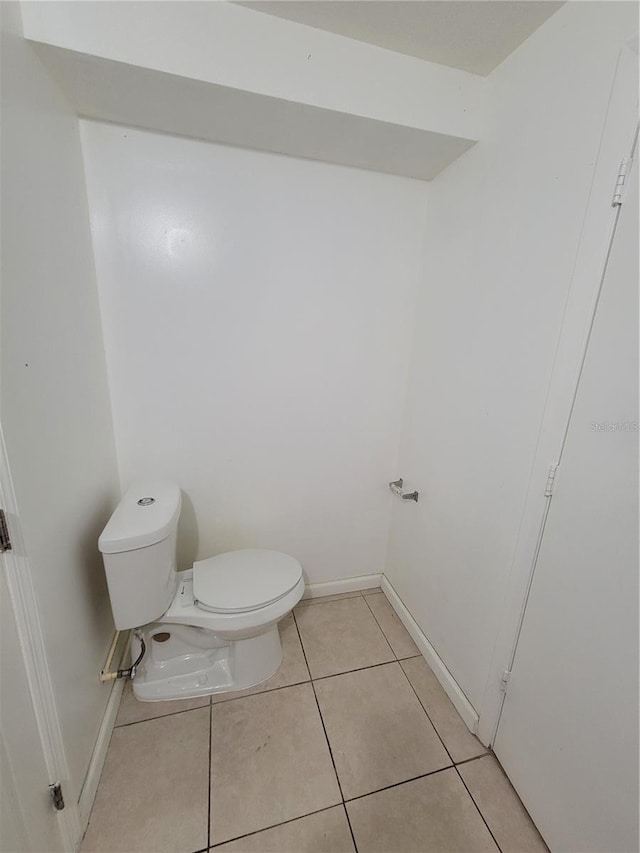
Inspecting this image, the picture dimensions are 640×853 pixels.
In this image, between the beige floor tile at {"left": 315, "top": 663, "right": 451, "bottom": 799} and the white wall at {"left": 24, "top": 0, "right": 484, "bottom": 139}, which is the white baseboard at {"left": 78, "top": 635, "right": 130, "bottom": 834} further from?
the white wall at {"left": 24, "top": 0, "right": 484, "bottom": 139}

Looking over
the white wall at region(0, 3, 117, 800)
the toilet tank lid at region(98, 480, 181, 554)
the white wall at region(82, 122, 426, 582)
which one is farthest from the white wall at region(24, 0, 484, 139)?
the toilet tank lid at region(98, 480, 181, 554)

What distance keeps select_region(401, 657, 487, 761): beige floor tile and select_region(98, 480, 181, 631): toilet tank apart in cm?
107

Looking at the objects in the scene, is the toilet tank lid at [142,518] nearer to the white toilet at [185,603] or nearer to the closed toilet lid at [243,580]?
the white toilet at [185,603]

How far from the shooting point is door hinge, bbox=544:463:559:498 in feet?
3.00

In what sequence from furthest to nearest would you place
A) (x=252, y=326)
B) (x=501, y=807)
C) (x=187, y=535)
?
1. (x=187, y=535)
2. (x=252, y=326)
3. (x=501, y=807)

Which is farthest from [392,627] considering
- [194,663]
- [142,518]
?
[142,518]

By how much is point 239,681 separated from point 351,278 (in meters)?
1.72

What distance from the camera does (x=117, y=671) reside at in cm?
123

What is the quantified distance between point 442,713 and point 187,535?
4.16ft

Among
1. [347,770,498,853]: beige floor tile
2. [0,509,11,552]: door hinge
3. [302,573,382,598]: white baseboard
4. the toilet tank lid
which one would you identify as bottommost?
[347,770,498,853]: beige floor tile

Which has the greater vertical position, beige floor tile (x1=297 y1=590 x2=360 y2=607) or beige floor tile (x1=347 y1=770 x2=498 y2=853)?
beige floor tile (x1=347 y1=770 x2=498 y2=853)

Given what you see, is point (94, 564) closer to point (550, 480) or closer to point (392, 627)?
point (392, 627)

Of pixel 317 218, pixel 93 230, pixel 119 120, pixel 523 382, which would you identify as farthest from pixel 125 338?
pixel 523 382

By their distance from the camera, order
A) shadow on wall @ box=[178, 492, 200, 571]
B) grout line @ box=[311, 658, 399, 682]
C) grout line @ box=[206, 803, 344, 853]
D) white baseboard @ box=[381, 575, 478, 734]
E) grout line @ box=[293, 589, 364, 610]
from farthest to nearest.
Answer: grout line @ box=[293, 589, 364, 610] → shadow on wall @ box=[178, 492, 200, 571] → grout line @ box=[311, 658, 399, 682] → white baseboard @ box=[381, 575, 478, 734] → grout line @ box=[206, 803, 344, 853]
